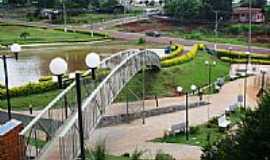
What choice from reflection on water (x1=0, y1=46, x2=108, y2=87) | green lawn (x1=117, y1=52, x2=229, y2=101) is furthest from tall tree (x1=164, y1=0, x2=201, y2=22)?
green lawn (x1=117, y1=52, x2=229, y2=101)

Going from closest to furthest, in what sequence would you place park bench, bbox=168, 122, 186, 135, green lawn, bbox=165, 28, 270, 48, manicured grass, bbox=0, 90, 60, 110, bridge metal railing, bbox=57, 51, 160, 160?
bridge metal railing, bbox=57, 51, 160, 160
park bench, bbox=168, 122, 186, 135
manicured grass, bbox=0, 90, 60, 110
green lawn, bbox=165, 28, 270, 48

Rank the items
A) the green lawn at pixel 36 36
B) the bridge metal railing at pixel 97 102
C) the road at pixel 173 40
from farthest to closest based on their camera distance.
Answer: the green lawn at pixel 36 36 → the road at pixel 173 40 → the bridge metal railing at pixel 97 102

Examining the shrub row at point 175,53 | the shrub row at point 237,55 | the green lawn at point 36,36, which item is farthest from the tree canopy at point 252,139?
the green lawn at point 36,36

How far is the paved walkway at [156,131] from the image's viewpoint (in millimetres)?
19961

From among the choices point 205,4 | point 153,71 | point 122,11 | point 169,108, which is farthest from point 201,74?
point 122,11

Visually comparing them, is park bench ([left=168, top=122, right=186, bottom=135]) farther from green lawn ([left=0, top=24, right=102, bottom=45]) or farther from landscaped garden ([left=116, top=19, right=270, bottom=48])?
landscaped garden ([left=116, top=19, right=270, bottom=48])

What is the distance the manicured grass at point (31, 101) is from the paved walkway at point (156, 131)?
353 centimetres

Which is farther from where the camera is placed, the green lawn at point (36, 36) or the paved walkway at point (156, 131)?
the green lawn at point (36, 36)

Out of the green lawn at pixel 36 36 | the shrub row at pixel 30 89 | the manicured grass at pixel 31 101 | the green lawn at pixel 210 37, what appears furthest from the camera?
the green lawn at pixel 210 37

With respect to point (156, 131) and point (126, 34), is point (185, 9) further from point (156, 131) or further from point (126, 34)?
point (156, 131)

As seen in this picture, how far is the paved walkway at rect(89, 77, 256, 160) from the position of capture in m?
20.0

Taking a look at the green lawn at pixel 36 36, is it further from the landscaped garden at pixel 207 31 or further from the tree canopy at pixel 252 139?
the tree canopy at pixel 252 139

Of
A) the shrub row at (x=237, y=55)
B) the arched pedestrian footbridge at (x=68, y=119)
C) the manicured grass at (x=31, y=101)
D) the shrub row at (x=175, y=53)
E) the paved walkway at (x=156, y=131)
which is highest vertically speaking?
the arched pedestrian footbridge at (x=68, y=119)

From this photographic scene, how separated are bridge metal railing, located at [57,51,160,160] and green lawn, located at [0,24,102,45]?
80.7ft
